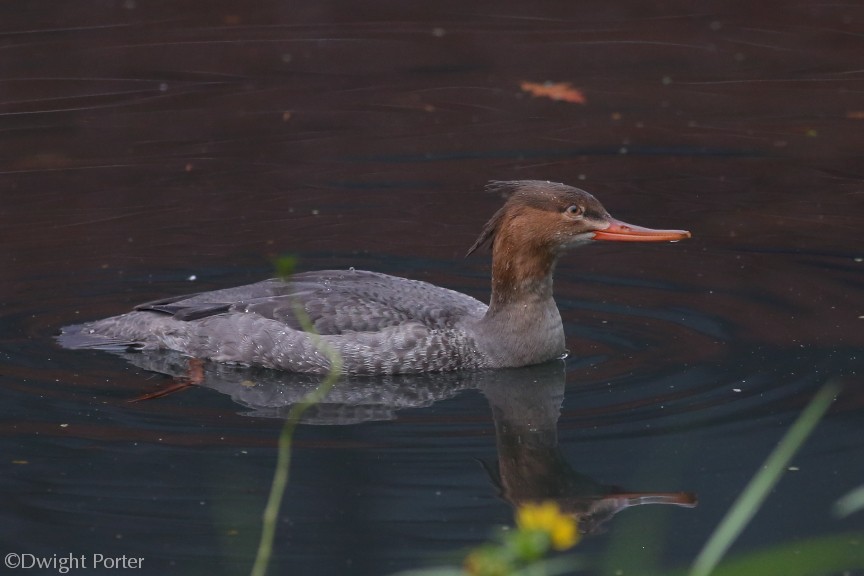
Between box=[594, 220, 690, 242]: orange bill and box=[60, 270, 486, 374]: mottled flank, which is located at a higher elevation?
box=[594, 220, 690, 242]: orange bill

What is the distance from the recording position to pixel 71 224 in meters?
10.7

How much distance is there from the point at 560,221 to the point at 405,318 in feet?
3.64

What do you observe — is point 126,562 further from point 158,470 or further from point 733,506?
point 733,506

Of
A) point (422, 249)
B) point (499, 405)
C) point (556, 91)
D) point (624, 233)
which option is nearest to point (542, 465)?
point (499, 405)

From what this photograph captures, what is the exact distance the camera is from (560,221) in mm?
8430

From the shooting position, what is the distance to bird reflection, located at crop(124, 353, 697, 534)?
261 inches

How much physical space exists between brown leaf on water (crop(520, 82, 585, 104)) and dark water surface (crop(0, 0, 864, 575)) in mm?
143

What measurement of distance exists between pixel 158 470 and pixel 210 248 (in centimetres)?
357

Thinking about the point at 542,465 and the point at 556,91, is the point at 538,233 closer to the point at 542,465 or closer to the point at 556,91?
the point at 542,465

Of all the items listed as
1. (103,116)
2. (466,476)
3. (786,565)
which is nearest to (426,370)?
(466,476)

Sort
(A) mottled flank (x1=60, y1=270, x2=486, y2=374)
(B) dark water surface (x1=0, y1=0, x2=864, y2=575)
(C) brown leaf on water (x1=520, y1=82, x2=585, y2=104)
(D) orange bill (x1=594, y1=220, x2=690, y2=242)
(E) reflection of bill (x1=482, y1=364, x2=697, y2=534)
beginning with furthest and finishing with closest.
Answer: (C) brown leaf on water (x1=520, y1=82, x2=585, y2=104)
(A) mottled flank (x1=60, y1=270, x2=486, y2=374)
(D) orange bill (x1=594, y1=220, x2=690, y2=242)
(B) dark water surface (x1=0, y1=0, x2=864, y2=575)
(E) reflection of bill (x1=482, y1=364, x2=697, y2=534)

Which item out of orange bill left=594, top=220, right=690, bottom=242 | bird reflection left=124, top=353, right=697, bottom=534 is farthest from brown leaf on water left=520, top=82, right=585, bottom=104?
bird reflection left=124, top=353, right=697, bottom=534

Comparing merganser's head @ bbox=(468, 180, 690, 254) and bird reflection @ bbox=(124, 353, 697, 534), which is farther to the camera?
merganser's head @ bbox=(468, 180, 690, 254)

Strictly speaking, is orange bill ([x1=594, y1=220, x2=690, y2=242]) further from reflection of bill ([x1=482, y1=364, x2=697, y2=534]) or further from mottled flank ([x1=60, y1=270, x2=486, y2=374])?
mottled flank ([x1=60, y1=270, x2=486, y2=374])
